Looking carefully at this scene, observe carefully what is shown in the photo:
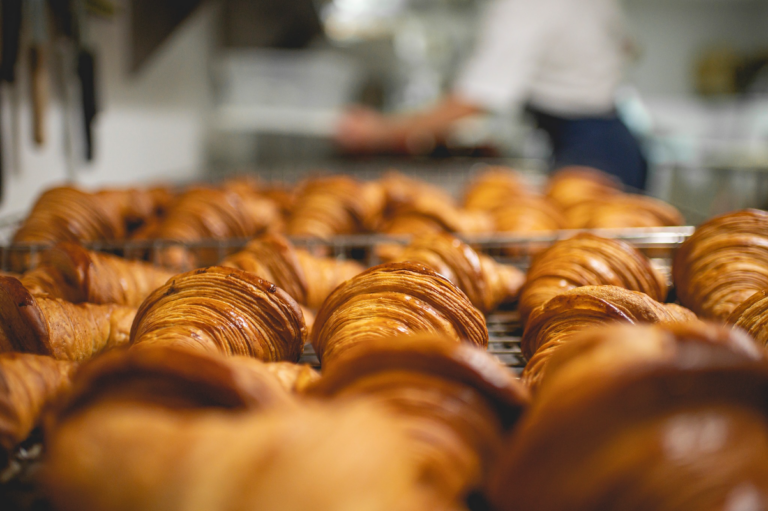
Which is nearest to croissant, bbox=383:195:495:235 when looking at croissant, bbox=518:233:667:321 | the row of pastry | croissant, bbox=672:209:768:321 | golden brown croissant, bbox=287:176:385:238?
the row of pastry

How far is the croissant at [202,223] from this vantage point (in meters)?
1.60

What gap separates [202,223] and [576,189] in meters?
1.46

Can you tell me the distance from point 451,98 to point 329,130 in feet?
4.53

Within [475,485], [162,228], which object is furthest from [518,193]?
[475,485]

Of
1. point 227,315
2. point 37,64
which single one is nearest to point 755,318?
point 227,315

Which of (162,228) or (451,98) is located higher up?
(451,98)

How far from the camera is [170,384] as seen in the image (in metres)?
0.56

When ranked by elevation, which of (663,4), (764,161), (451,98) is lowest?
(764,161)

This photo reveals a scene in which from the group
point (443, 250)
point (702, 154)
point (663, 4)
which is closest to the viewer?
point (443, 250)

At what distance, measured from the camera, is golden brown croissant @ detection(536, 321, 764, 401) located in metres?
0.49

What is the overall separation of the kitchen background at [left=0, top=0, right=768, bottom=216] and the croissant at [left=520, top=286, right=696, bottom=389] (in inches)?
68.8

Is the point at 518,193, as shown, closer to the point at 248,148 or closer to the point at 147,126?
the point at 147,126

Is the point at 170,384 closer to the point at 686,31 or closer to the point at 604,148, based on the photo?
the point at 604,148

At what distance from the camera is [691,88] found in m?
8.38
